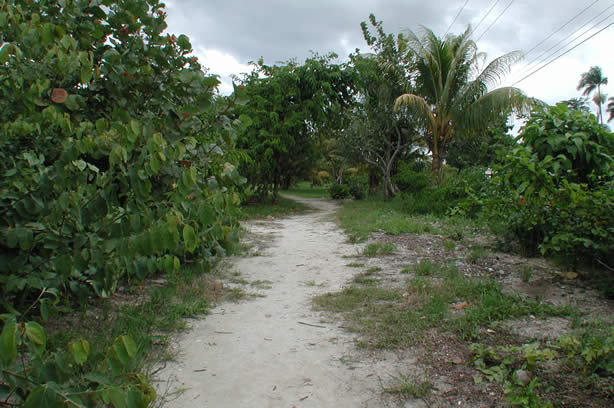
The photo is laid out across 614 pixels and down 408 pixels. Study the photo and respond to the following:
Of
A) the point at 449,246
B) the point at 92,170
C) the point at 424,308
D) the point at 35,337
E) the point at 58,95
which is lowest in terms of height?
the point at 424,308

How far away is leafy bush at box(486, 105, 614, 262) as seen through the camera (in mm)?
3764

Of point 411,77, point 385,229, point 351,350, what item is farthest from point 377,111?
point 351,350

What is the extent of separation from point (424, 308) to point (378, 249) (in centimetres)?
298

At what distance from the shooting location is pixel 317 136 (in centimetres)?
1583

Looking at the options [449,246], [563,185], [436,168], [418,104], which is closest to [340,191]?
[436,168]

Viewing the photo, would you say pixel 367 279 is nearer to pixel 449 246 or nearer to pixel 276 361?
pixel 449 246

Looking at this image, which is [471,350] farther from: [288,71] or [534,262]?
[288,71]

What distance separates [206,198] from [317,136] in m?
13.9

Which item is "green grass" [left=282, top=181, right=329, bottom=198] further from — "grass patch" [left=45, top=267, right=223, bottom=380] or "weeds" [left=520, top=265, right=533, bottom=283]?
"grass patch" [left=45, top=267, right=223, bottom=380]

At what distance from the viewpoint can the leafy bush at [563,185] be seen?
376cm

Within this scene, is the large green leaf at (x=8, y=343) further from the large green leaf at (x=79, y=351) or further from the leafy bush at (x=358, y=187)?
the leafy bush at (x=358, y=187)

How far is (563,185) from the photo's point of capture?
4.02 meters

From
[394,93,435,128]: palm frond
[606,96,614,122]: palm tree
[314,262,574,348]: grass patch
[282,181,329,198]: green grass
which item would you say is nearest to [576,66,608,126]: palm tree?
[606,96,614,122]: palm tree

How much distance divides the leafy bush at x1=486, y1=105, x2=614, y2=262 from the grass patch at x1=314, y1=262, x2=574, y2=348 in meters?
0.74
